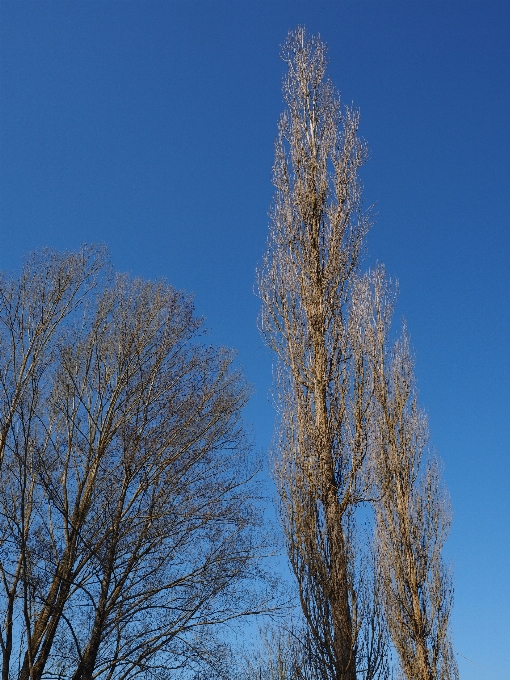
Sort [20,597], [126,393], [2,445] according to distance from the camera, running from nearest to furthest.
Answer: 1. [20,597]
2. [2,445]
3. [126,393]

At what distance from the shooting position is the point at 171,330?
953 centimetres

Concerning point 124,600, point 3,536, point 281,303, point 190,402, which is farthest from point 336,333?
point 3,536

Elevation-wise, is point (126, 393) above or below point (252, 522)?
above

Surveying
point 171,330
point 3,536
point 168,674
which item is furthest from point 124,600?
point 171,330

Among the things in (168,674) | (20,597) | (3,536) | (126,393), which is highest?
(126,393)

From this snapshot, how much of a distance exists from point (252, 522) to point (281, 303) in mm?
2802

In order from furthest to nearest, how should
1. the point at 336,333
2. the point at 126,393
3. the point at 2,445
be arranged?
1. the point at 126,393
2. the point at 336,333
3. the point at 2,445

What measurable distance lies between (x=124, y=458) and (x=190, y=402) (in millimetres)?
1308

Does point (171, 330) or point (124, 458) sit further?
point (171, 330)

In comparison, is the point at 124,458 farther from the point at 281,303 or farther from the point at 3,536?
the point at 281,303

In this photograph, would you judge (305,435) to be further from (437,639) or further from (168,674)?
(437,639)

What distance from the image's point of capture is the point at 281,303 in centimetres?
853

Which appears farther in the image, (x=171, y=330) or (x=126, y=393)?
(x=171, y=330)

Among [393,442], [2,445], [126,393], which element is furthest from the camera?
[393,442]
